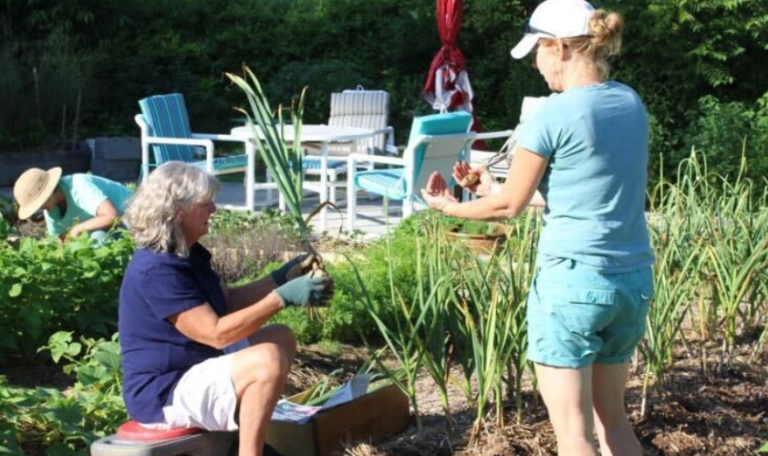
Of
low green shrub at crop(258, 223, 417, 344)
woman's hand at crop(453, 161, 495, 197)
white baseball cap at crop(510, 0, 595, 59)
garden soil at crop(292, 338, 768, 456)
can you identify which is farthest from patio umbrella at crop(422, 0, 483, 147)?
white baseball cap at crop(510, 0, 595, 59)

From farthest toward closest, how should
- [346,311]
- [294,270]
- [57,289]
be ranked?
[346,311] → [57,289] → [294,270]

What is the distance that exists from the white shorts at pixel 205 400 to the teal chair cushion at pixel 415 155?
15.4ft

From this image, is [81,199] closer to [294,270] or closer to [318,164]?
[294,270]

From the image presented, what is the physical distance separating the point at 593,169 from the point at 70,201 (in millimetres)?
3716

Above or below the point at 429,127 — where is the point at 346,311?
below

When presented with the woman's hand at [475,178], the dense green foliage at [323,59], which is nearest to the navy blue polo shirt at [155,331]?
the woman's hand at [475,178]

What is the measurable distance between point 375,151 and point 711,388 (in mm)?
6605

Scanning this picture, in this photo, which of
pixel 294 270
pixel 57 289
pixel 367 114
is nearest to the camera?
pixel 294 270

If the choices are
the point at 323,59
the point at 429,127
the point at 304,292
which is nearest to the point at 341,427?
the point at 304,292

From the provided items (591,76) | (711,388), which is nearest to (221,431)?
(591,76)

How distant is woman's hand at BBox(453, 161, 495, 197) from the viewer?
3424 mm

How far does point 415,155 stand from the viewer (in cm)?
820

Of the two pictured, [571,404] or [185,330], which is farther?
[185,330]

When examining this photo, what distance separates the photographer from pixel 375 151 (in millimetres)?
10828
